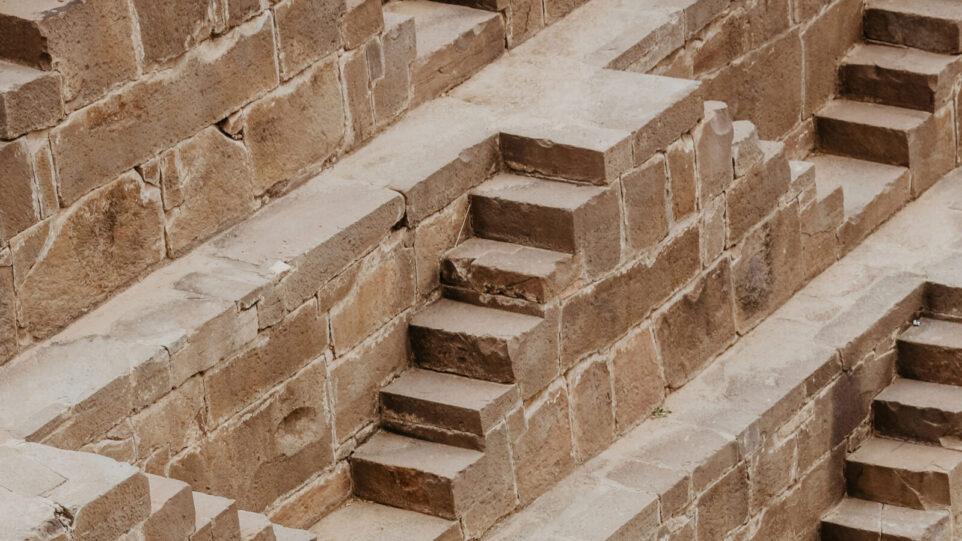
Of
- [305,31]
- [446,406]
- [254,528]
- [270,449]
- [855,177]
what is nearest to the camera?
[254,528]

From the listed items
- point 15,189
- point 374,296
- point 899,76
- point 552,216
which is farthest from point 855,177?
point 15,189

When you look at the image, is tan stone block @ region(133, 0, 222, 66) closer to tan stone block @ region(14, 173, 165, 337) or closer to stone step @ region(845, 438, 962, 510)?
tan stone block @ region(14, 173, 165, 337)

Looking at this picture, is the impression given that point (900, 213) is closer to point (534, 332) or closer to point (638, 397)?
point (638, 397)

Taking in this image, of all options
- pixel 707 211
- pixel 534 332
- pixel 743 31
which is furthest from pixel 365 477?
pixel 743 31

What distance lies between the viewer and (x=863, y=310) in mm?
9039

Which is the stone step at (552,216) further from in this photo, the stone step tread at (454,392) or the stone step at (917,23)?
the stone step at (917,23)

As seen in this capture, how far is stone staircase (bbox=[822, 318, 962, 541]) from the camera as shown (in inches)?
343

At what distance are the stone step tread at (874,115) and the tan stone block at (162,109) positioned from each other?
3.89m

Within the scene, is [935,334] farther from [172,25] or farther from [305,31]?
[172,25]

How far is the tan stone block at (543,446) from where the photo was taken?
25.2 feet

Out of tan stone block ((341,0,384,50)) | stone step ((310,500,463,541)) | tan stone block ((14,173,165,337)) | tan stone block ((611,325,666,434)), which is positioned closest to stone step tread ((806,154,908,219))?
tan stone block ((611,325,666,434))

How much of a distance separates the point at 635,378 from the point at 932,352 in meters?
1.64

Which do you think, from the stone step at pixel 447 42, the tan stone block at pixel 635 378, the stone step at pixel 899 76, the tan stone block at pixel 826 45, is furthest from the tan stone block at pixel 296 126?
the stone step at pixel 899 76

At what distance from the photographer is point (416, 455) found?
7.45 metres
